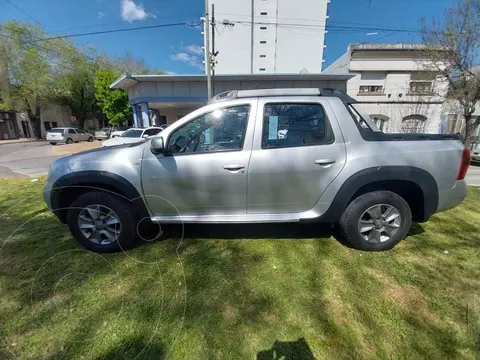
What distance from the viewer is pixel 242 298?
7.26ft

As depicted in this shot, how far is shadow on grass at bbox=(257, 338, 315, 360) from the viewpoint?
168 cm

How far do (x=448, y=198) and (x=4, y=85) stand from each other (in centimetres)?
3658

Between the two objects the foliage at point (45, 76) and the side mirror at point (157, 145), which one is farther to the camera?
the foliage at point (45, 76)

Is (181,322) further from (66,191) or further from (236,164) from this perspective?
(66,191)

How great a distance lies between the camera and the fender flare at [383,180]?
8.34 ft

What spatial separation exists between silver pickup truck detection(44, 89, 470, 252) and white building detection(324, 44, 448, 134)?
15667 millimetres

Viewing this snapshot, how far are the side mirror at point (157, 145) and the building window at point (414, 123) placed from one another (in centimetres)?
1945

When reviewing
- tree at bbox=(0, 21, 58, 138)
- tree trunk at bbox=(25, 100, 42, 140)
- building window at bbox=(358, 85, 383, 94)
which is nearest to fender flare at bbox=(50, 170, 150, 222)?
building window at bbox=(358, 85, 383, 94)

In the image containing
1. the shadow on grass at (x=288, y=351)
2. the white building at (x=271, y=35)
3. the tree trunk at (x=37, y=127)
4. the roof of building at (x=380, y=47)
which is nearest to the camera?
the shadow on grass at (x=288, y=351)

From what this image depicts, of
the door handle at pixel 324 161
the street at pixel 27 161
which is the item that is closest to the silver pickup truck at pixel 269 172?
the door handle at pixel 324 161

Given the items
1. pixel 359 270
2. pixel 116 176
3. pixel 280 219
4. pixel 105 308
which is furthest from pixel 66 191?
pixel 359 270

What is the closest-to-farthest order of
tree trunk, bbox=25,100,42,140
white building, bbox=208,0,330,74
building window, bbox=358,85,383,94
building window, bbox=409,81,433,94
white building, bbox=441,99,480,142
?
1. building window, bbox=409,81,433,94
2. white building, bbox=441,99,480,142
3. building window, bbox=358,85,383,94
4. tree trunk, bbox=25,100,42,140
5. white building, bbox=208,0,330,74

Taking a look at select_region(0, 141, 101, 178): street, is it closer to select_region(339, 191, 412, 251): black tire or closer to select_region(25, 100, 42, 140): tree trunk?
select_region(339, 191, 412, 251): black tire

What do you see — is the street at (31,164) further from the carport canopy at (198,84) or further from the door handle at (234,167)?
the door handle at (234,167)
